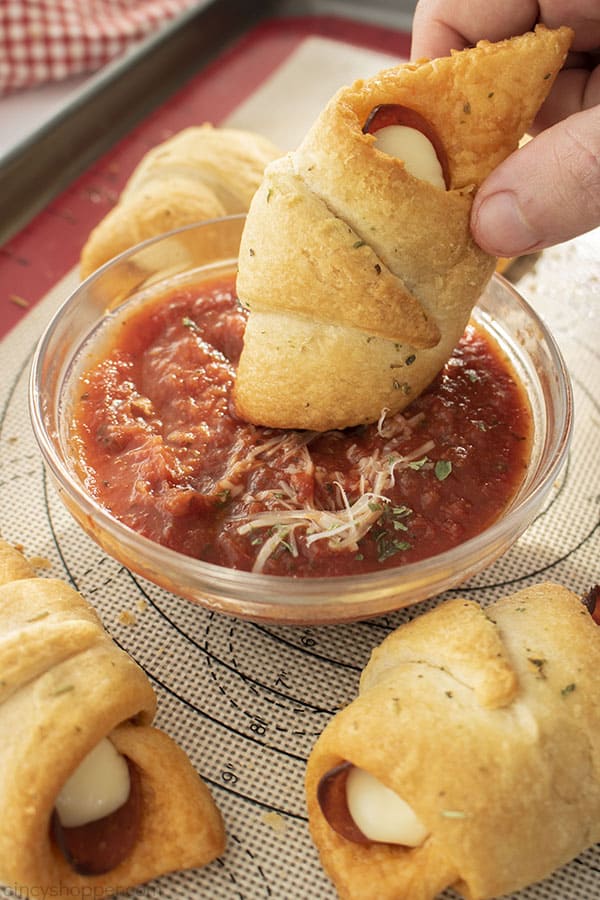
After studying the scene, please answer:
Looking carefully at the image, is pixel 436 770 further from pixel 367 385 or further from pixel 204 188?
pixel 204 188

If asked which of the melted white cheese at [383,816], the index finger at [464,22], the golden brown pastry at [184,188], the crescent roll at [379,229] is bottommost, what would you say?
the melted white cheese at [383,816]

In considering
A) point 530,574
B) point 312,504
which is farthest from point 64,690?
point 530,574

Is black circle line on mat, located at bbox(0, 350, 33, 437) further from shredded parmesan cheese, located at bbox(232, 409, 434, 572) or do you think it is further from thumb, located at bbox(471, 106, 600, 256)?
thumb, located at bbox(471, 106, 600, 256)

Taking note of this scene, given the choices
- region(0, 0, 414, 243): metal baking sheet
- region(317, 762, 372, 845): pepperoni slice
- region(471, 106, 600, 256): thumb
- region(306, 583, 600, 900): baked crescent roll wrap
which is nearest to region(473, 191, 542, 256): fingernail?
region(471, 106, 600, 256): thumb

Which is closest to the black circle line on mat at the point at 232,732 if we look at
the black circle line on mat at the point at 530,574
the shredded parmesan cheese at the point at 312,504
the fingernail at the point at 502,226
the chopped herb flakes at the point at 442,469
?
the shredded parmesan cheese at the point at 312,504

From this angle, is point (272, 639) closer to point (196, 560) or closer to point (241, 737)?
point (241, 737)

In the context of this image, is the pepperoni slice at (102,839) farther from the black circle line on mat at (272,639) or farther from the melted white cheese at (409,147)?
the melted white cheese at (409,147)
